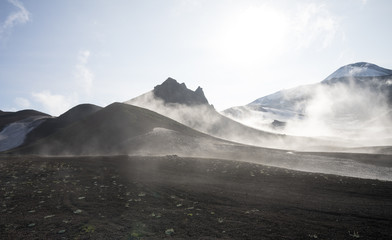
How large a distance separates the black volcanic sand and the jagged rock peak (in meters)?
110

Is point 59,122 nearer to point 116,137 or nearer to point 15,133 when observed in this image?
point 15,133

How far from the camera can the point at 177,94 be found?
455 feet

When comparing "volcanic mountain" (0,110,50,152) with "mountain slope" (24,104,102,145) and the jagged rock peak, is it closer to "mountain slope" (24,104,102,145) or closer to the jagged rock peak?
"mountain slope" (24,104,102,145)

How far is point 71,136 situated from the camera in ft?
207

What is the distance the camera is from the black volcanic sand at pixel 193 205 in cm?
1155

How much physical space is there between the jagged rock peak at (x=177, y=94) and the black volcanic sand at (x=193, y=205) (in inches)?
4326

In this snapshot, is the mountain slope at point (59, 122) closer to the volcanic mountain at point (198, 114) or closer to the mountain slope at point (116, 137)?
the volcanic mountain at point (198, 114)

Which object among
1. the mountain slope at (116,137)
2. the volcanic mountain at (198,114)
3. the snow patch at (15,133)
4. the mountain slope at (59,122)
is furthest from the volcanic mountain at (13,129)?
the volcanic mountain at (198,114)

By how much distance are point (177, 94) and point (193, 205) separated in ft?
411

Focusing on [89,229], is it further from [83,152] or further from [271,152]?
[83,152]

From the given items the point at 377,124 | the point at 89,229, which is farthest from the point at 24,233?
the point at 377,124

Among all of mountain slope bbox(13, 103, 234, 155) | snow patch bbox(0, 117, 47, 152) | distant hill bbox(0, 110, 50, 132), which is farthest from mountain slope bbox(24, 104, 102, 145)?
mountain slope bbox(13, 103, 234, 155)

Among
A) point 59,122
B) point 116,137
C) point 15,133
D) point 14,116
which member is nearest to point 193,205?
point 116,137

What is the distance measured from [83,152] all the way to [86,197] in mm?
40549
